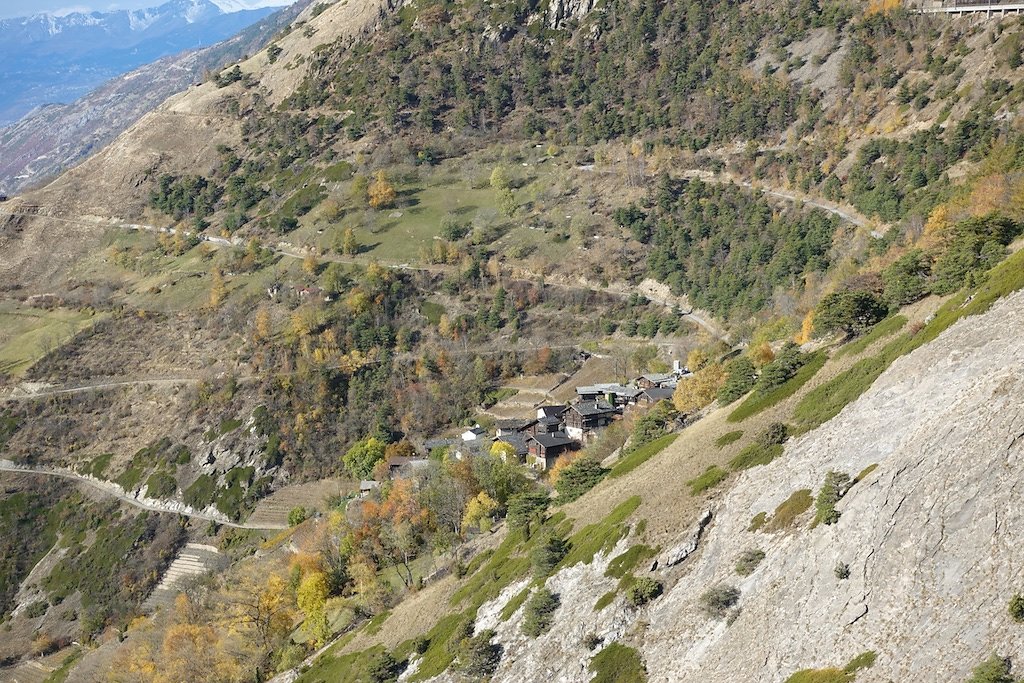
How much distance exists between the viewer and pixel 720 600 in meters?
38.2

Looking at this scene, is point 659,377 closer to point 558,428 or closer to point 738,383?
point 558,428

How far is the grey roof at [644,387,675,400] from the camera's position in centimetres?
10931

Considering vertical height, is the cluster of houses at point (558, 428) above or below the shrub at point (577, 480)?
below

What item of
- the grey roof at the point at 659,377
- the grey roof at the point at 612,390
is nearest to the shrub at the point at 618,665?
the grey roof at the point at 612,390

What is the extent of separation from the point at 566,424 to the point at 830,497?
7484 cm

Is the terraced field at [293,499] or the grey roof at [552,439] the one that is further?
the terraced field at [293,499]

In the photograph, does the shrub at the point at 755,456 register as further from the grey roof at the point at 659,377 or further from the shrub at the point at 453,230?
the shrub at the point at 453,230

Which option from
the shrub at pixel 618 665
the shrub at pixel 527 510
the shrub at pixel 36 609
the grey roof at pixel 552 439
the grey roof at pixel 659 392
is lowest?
the shrub at pixel 36 609

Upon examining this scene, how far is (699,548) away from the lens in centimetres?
4288

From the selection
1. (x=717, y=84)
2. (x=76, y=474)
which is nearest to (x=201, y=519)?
(x=76, y=474)

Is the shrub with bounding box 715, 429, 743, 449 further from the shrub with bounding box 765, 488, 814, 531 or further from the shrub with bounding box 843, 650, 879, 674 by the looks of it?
the shrub with bounding box 843, 650, 879, 674

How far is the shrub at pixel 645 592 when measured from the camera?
42.0 metres

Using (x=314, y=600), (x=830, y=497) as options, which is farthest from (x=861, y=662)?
(x=314, y=600)

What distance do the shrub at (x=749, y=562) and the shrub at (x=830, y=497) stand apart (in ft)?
9.68
